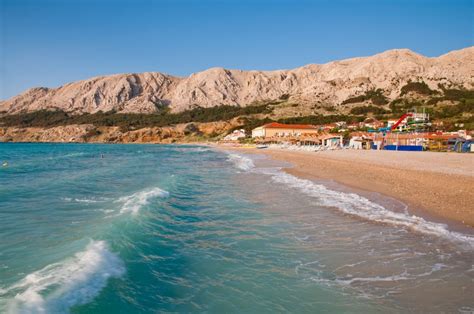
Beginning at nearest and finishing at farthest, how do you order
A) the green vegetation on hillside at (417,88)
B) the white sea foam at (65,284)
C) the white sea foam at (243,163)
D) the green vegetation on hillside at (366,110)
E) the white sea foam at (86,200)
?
the white sea foam at (65,284)
the white sea foam at (86,200)
the white sea foam at (243,163)
the green vegetation on hillside at (366,110)
the green vegetation on hillside at (417,88)

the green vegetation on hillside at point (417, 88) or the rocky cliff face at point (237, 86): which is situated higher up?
the rocky cliff face at point (237, 86)

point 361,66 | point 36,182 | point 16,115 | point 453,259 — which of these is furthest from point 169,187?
point 16,115

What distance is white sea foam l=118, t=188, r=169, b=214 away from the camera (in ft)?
31.4

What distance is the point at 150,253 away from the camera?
610 centimetres

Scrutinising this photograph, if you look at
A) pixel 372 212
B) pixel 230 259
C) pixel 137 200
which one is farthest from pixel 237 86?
pixel 230 259

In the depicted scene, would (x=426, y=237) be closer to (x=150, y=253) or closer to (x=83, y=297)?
(x=150, y=253)

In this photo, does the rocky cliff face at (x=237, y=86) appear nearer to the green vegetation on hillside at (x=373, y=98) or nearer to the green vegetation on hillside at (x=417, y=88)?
the green vegetation on hillside at (x=373, y=98)

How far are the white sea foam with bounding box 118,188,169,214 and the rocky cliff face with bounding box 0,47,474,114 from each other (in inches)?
4511

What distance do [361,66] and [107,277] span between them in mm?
150459

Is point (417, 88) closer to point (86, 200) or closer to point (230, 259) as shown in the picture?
point (86, 200)

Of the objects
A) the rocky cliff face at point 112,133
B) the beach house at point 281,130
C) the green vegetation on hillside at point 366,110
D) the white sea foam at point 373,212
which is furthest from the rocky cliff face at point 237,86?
the white sea foam at point 373,212

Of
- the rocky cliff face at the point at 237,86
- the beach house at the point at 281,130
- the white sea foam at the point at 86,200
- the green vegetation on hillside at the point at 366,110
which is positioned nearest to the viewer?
the white sea foam at the point at 86,200

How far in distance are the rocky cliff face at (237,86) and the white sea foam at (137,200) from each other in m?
115

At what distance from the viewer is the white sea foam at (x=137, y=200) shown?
9.59m
